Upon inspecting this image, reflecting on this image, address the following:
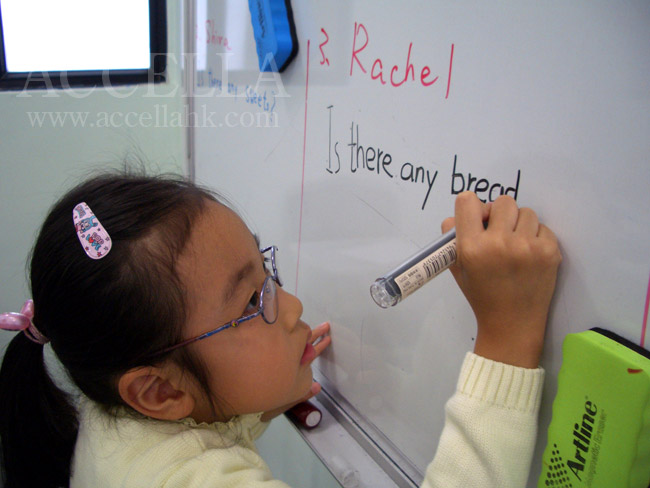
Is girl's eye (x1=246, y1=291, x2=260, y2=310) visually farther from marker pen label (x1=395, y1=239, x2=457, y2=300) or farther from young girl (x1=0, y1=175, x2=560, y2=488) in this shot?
marker pen label (x1=395, y1=239, x2=457, y2=300)

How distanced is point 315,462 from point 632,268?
0.55 meters

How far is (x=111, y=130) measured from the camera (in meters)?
1.24

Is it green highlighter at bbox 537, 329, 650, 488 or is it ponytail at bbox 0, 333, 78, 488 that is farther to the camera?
ponytail at bbox 0, 333, 78, 488

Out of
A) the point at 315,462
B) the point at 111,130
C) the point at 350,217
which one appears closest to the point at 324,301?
the point at 350,217

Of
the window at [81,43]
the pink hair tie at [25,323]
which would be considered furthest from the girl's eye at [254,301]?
the window at [81,43]

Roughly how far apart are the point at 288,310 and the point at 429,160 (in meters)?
0.22

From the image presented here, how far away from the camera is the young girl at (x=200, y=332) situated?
372 mm

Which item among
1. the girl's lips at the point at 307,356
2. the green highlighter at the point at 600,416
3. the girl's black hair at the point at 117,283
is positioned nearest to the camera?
the green highlighter at the point at 600,416

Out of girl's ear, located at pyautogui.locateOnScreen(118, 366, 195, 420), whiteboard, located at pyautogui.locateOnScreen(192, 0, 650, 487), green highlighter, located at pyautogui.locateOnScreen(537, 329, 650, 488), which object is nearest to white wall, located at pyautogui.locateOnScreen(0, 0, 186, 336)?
whiteboard, located at pyautogui.locateOnScreen(192, 0, 650, 487)

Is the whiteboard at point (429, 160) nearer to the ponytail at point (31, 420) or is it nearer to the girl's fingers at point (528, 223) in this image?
the girl's fingers at point (528, 223)

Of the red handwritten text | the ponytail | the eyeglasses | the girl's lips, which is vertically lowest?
the ponytail

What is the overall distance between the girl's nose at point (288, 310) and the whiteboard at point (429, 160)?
3.4 inches

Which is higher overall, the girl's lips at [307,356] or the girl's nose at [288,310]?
the girl's nose at [288,310]

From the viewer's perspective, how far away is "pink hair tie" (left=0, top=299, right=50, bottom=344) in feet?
1.71
